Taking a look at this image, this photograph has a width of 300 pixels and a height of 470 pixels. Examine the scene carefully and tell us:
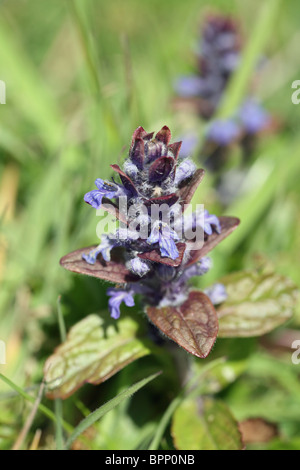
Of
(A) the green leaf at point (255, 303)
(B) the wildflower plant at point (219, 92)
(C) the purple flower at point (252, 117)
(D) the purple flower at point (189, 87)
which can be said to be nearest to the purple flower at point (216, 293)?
(A) the green leaf at point (255, 303)

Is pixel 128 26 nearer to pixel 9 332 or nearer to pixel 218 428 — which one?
pixel 9 332

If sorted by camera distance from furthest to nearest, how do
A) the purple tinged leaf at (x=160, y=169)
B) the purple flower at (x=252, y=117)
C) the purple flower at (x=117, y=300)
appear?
1. the purple flower at (x=252, y=117)
2. the purple flower at (x=117, y=300)
3. the purple tinged leaf at (x=160, y=169)

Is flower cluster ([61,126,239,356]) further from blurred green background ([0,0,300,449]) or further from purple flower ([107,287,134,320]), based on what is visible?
blurred green background ([0,0,300,449])

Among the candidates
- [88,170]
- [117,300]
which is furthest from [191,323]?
[88,170]

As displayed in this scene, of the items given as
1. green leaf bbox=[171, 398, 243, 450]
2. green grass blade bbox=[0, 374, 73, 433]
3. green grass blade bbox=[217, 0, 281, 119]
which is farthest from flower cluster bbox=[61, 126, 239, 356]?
green grass blade bbox=[217, 0, 281, 119]

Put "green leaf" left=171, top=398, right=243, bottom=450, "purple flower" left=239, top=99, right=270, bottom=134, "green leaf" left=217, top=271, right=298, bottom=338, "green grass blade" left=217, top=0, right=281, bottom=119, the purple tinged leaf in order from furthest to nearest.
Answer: "purple flower" left=239, top=99, right=270, bottom=134 < "green grass blade" left=217, top=0, right=281, bottom=119 < "green leaf" left=217, top=271, right=298, bottom=338 < "green leaf" left=171, top=398, right=243, bottom=450 < the purple tinged leaf

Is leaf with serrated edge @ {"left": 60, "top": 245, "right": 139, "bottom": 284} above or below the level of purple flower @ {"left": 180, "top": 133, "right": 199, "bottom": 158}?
below

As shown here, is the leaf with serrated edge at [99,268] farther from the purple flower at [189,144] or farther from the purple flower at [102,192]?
the purple flower at [189,144]

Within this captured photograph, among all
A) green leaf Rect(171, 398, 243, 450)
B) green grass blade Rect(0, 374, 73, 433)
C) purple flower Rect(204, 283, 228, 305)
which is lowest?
green leaf Rect(171, 398, 243, 450)

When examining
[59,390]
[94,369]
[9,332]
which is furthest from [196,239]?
[9,332]
